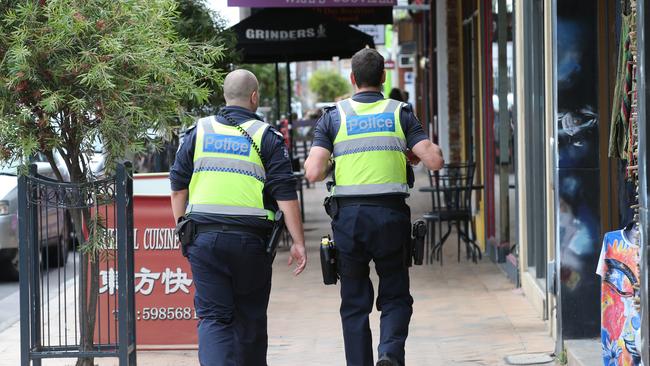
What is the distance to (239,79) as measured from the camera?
21.0 feet

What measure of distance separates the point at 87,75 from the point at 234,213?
41.5 inches

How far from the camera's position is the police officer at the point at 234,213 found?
20.4ft

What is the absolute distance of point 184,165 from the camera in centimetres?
638

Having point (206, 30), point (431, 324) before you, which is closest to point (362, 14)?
point (206, 30)

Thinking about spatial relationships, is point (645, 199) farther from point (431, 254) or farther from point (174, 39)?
point (431, 254)

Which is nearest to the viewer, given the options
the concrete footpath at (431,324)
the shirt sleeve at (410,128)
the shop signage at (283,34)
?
the shirt sleeve at (410,128)

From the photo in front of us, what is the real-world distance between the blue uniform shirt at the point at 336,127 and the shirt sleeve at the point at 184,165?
746mm

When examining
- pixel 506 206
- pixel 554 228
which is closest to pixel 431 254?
pixel 506 206

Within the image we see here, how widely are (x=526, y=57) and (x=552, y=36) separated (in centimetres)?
227

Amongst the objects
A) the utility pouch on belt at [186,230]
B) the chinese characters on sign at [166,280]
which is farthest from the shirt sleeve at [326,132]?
the chinese characters on sign at [166,280]

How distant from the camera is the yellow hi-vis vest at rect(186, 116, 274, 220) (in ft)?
20.5

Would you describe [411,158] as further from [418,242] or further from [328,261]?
[328,261]

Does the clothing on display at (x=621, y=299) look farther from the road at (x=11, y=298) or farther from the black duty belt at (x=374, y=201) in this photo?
the road at (x=11, y=298)

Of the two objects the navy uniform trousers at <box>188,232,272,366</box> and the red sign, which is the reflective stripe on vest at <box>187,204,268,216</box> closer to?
the navy uniform trousers at <box>188,232,272,366</box>
